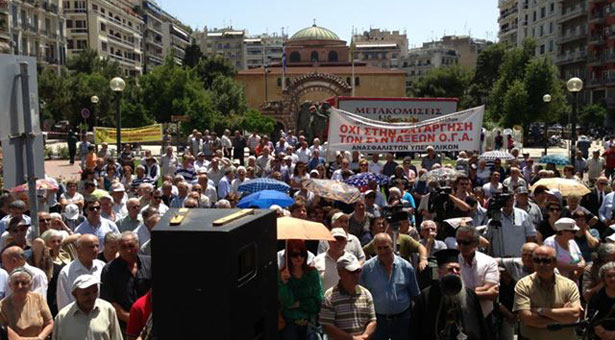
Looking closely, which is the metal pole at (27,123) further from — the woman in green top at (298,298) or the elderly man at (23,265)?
the woman in green top at (298,298)

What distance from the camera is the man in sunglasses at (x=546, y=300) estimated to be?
5.59m

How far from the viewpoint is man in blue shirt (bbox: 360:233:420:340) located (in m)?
6.11

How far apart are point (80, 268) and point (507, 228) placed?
4.95m

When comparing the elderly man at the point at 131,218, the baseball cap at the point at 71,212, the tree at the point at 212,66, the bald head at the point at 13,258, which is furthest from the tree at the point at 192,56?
the bald head at the point at 13,258

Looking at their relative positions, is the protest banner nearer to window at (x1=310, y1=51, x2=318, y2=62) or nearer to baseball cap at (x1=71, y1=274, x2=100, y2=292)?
baseball cap at (x1=71, y1=274, x2=100, y2=292)

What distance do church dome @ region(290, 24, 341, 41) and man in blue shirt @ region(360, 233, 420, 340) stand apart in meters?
102

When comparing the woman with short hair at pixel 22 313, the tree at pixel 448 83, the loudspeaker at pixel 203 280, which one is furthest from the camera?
the tree at pixel 448 83

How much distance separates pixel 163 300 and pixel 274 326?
88cm

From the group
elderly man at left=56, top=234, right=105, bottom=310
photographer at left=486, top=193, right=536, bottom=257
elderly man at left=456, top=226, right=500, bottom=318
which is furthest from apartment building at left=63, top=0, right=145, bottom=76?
elderly man at left=456, top=226, right=500, bottom=318

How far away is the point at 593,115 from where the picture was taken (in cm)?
6212

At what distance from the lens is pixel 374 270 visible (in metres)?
6.18

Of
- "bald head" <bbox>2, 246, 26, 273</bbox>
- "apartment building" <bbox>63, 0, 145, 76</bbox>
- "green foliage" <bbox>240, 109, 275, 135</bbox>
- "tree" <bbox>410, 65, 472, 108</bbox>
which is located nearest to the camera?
"bald head" <bbox>2, 246, 26, 273</bbox>

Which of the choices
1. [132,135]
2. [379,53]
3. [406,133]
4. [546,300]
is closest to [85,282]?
[546,300]

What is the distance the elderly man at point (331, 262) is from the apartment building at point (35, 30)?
55221 mm
